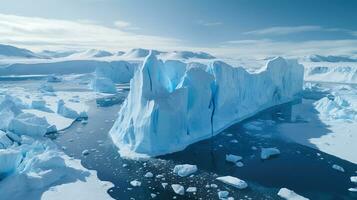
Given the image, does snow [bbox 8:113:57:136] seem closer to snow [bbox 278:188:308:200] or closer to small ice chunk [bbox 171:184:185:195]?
small ice chunk [bbox 171:184:185:195]

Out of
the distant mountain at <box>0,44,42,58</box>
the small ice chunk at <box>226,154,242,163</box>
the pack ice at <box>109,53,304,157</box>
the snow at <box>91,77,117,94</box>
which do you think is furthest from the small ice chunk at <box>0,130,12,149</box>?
the distant mountain at <box>0,44,42,58</box>

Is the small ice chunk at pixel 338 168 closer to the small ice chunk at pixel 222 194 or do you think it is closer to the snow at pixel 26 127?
the small ice chunk at pixel 222 194

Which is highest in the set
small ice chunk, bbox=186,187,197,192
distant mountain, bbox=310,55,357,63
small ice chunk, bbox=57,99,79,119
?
distant mountain, bbox=310,55,357,63

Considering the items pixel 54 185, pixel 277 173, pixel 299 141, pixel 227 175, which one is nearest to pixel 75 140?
pixel 54 185

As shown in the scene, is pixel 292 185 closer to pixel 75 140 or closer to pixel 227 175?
pixel 227 175

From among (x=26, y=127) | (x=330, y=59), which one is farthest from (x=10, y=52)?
(x=330, y=59)

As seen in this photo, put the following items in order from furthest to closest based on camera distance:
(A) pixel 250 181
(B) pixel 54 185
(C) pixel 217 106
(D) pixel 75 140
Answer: (C) pixel 217 106 → (D) pixel 75 140 → (A) pixel 250 181 → (B) pixel 54 185
